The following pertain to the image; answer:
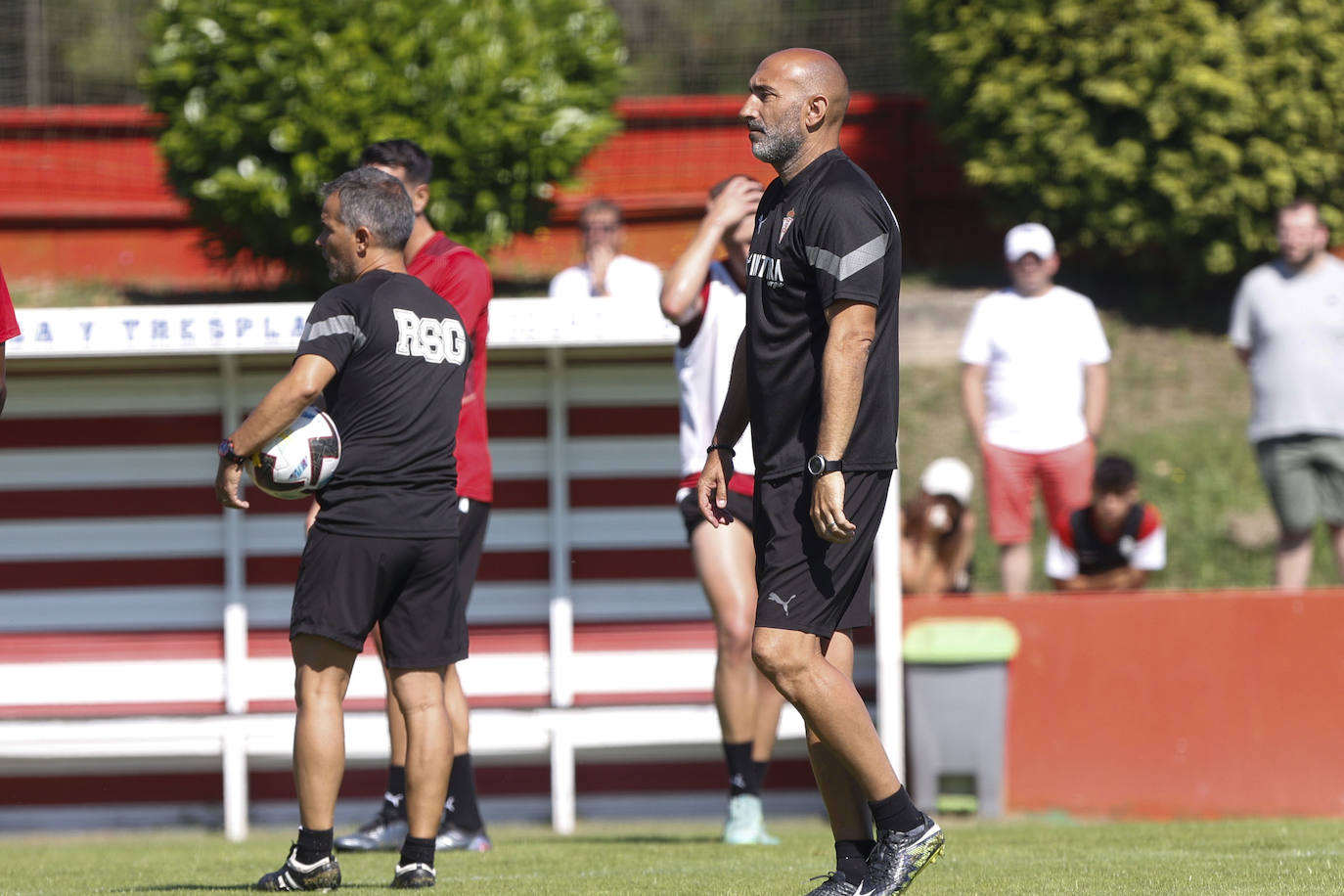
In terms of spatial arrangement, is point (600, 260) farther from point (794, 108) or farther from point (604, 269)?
point (794, 108)

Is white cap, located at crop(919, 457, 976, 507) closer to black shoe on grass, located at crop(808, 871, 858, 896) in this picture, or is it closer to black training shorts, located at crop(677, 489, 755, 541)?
black training shorts, located at crop(677, 489, 755, 541)

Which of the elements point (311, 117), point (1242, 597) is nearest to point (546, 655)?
point (1242, 597)

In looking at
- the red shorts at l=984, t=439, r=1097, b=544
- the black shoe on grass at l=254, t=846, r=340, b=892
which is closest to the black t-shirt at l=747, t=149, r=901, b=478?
the black shoe on grass at l=254, t=846, r=340, b=892

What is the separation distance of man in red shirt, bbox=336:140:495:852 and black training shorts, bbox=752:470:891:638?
72.7 inches

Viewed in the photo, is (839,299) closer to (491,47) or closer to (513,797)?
(513,797)

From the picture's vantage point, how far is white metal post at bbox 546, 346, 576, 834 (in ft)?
25.6

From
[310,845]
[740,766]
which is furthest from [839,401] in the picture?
[740,766]

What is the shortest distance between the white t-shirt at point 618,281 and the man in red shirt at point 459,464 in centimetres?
242

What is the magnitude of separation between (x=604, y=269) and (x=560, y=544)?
167 cm

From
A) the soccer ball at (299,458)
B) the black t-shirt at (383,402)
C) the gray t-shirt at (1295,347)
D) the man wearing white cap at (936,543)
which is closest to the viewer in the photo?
the soccer ball at (299,458)

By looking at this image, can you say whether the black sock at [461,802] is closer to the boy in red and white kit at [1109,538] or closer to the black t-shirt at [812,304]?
the black t-shirt at [812,304]

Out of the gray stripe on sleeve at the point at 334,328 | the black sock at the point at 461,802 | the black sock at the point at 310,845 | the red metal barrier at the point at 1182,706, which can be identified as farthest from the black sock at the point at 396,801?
the red metal barrier at the point at 1182,706

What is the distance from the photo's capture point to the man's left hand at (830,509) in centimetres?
412

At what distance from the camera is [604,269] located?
887 centimetres
